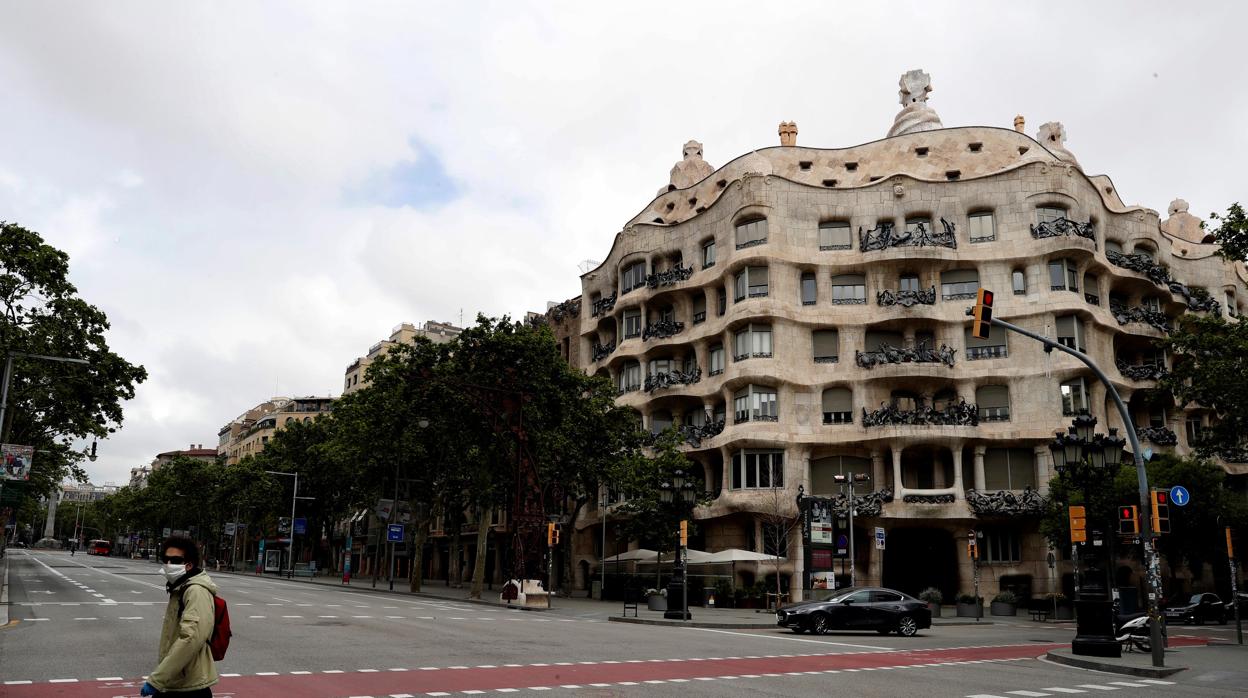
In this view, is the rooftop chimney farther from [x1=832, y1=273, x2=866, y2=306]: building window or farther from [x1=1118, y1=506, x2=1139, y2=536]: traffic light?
[x1=1118, y1=506, x2=1139, y2=536]: traffic light

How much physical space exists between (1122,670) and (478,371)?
2996 cm

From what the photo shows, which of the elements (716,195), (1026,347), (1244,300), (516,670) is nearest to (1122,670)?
(516,670)

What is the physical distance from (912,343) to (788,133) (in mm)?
15822

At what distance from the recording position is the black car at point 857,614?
84.8 feet

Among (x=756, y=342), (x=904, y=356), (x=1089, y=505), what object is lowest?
(x=1089, y=505)

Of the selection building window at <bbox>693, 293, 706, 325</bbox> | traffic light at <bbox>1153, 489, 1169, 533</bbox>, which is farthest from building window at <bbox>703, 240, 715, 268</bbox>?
traffic light at <bbox>1153, 489, 1169, 533</bbox>

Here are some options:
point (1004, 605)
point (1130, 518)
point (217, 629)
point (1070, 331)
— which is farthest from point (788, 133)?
point (217, 629)

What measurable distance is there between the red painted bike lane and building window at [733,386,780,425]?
90.9 ft

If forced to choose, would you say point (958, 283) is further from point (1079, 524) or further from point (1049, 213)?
point (1079, 524)

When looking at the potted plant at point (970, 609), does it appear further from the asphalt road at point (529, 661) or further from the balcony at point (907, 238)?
the balcony at point (907, 238)

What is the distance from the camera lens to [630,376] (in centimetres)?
5562

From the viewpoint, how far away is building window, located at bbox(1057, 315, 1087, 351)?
45.2 metres

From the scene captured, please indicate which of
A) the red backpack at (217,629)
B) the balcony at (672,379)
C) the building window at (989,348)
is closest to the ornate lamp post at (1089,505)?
the red backpack at (217,629)

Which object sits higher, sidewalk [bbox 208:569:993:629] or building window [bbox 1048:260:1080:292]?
building window [bbox 1048:260:1080:292]
